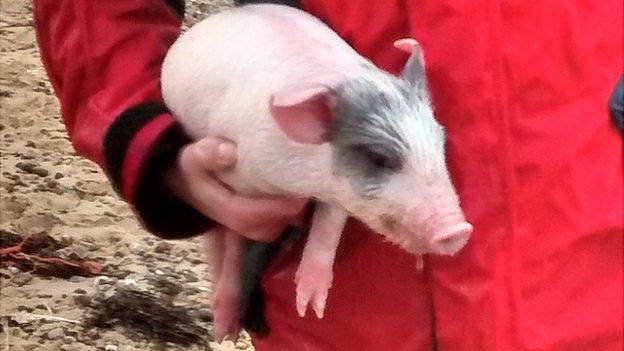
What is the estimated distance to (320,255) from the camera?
0.58 metres

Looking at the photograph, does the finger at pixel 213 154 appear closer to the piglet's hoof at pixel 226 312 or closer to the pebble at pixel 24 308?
the piglet's hoof at pixel 226 312

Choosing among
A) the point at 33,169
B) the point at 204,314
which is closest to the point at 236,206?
the point at 204,314

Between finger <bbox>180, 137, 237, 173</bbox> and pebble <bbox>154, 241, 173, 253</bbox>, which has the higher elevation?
finger <bbox>180, 137, 237, 173</bbox>

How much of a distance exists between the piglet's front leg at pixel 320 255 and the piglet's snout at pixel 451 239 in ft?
0.24

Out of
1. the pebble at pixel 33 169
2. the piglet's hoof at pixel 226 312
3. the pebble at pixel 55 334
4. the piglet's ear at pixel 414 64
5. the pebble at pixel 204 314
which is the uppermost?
the piglet's ear at pixel 414 64

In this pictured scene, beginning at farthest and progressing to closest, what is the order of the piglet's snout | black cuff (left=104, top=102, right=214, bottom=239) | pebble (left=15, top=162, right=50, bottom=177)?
pebble (left=15, top=162, right=50, bottom=177), black cuff (left=104, top=102, right=214, bottom=239), the piglet's snout

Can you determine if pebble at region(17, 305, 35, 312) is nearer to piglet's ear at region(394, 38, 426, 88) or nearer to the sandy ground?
the sandy ground

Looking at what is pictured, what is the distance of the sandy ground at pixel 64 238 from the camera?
132cm

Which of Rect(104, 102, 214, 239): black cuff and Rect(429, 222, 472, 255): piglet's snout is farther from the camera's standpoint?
Rect(104, 102, 214, 239): black cuff

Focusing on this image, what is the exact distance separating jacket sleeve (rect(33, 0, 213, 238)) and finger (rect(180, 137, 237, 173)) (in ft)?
0.12

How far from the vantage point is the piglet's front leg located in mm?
584

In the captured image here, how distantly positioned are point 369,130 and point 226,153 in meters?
0.10

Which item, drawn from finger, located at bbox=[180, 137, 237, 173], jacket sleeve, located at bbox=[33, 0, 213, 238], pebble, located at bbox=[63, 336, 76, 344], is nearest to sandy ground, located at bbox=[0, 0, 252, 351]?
pebble, located at bbox=[63, 336, 76, 344]

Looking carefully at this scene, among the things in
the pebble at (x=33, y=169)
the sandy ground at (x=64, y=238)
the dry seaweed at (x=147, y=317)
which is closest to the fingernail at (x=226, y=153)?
the sandy ground at (x=64, y=238)
